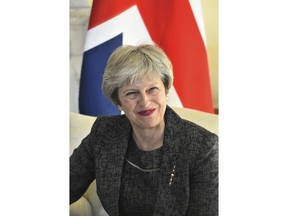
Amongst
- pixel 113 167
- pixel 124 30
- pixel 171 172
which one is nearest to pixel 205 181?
pixel 171 172

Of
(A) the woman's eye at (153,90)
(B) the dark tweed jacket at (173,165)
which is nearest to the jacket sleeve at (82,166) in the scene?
(B) the dark tweed jacket at (173,165)

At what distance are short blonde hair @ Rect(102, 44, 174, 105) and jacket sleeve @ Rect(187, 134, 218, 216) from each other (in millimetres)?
128

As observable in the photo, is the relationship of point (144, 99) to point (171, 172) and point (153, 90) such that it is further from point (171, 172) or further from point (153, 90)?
point (171, 172)

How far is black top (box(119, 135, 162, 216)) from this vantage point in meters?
1.05

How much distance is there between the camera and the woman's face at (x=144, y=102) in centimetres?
100

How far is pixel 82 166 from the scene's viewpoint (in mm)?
1027

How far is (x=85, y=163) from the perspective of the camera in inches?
40.7

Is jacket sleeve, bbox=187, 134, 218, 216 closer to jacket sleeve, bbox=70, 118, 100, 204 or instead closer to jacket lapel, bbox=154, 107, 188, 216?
jacket lapel, bbox=154, 107, 188, 216

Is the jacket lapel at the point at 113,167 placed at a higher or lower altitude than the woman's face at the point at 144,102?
lower

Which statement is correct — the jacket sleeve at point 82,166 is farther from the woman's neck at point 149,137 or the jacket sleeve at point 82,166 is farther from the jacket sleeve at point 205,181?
the jacket sleeve at point 205,181
